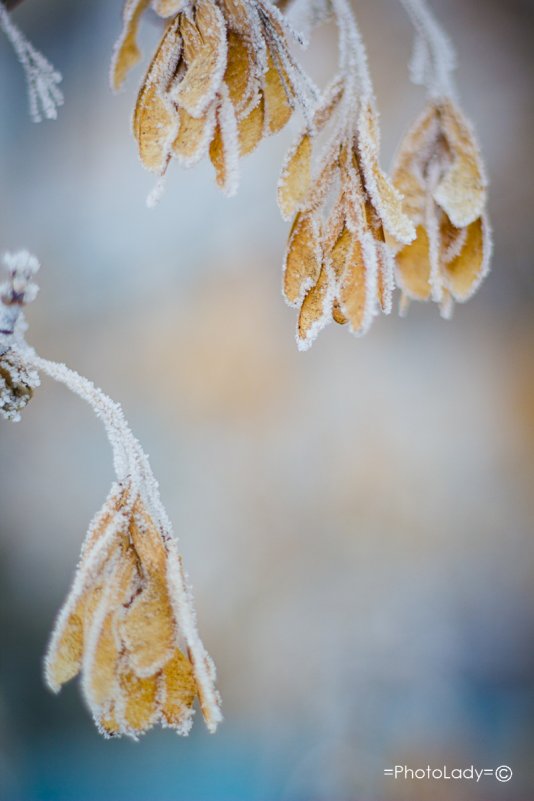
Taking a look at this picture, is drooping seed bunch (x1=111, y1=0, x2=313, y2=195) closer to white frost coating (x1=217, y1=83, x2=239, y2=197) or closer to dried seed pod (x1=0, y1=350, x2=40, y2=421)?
white frost coating (x1=217, y1=83, x2=239, y2=197)

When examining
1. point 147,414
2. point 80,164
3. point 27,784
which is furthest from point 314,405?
point 27,784

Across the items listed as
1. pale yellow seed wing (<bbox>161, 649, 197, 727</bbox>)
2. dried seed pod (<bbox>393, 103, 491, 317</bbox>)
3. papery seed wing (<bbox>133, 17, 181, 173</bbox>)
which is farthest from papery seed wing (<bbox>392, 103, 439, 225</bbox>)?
pale yellow seed wing (<bbox>161, 649, 197, 727</bbox>)

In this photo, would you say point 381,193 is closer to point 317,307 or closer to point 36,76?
point 317,307

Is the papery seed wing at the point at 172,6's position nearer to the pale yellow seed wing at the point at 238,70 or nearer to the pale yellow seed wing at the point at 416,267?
the pale yellow seed wing at the point at 238,70

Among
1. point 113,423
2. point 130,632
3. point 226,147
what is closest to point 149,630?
point 130,632

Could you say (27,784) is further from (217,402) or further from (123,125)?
(123,125)

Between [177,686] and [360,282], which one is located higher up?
[360,282]
